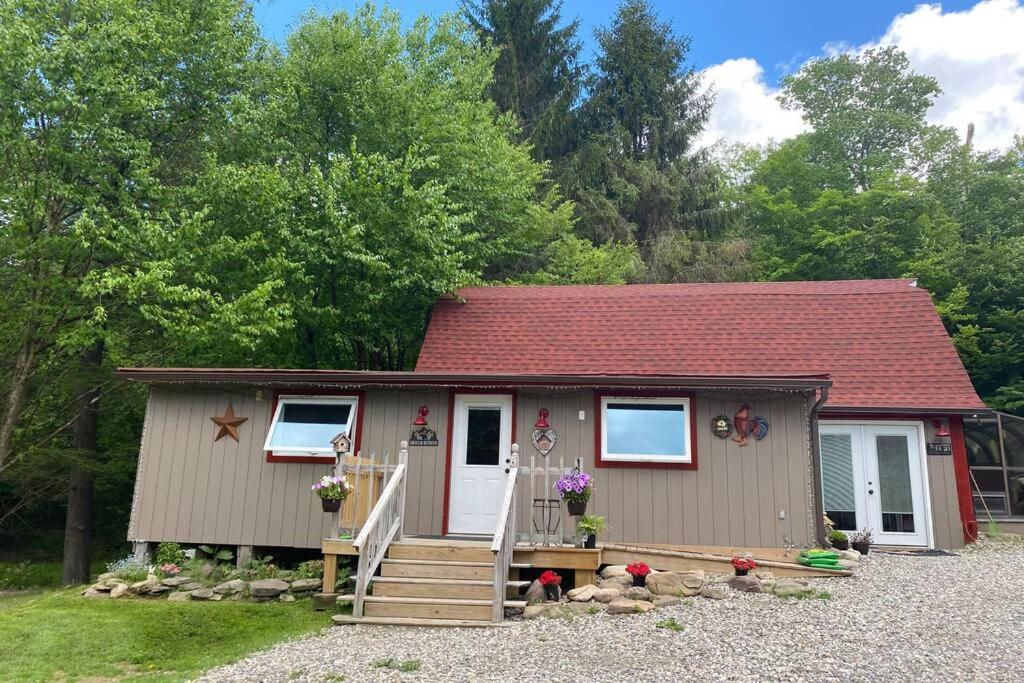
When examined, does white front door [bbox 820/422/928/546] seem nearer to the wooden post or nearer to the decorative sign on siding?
the decorative sign on siding

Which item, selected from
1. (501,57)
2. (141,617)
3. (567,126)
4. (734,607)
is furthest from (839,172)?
(141,617)

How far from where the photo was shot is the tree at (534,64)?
2388 centimetres

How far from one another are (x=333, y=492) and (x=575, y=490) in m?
2.63

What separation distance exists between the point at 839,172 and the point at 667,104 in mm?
7627

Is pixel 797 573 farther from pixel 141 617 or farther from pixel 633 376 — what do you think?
pixel 141 617

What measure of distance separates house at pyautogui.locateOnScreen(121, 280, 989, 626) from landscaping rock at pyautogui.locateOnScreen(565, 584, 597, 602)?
0.75m

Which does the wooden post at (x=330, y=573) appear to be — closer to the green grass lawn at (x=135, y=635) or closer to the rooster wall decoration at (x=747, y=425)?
the green grass lawn at (x=135, y=635)

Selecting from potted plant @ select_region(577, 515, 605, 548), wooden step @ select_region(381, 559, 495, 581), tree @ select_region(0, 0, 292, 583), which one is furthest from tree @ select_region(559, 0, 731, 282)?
wooden step @ select_region(381, 559, 495, 581)

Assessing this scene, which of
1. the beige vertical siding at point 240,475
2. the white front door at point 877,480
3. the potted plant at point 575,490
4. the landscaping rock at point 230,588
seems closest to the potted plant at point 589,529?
the potted plant at point 575,490

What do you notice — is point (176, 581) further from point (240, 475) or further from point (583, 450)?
point (583, 450)

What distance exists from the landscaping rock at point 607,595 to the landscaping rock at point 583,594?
0.15ft

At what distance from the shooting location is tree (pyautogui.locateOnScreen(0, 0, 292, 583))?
10.5m

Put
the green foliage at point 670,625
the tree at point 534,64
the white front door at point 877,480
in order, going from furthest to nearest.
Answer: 1. the tree at point 534,64
2. the white front door at point 877,480
3. the green foliage at point 670,625

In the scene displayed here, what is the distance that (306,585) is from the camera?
7785mm
